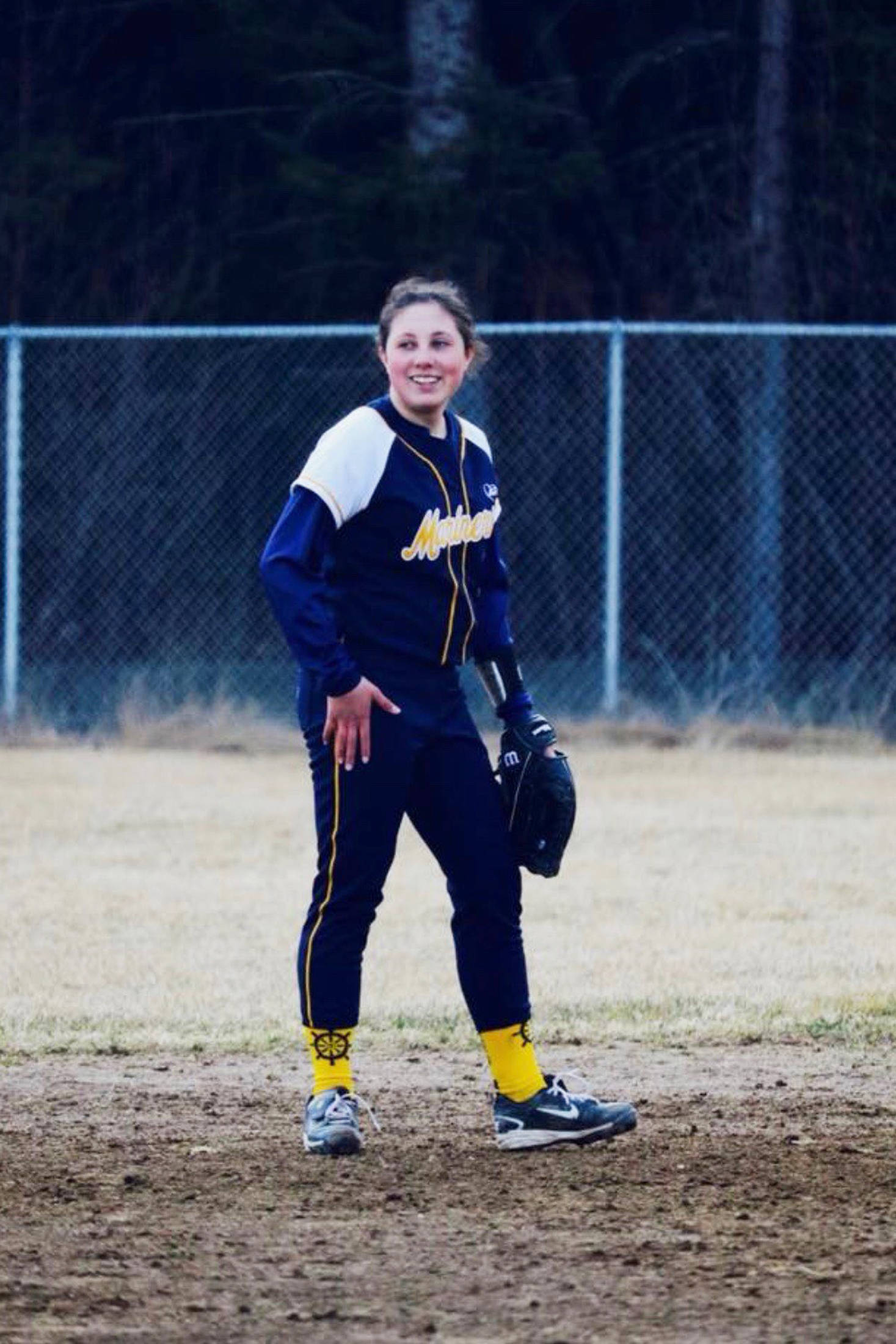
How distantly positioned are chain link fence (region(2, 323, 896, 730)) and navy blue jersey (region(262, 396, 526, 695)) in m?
9.01

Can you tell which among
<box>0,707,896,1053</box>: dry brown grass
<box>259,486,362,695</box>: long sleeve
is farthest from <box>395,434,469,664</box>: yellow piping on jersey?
<box>0,707,896,1053</box>: dry brown grass

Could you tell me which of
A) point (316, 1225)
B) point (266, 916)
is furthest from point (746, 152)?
point (316, 1225)

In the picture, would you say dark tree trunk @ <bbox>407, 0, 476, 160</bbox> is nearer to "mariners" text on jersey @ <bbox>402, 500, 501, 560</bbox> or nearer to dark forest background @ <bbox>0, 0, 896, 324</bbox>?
dark forest background @ <bbox>0, 0, 896, 324</bbox>

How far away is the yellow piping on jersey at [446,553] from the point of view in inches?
198

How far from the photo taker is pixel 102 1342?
365 centimetres

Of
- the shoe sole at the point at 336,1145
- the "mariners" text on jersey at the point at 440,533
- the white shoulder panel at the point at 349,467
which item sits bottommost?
the shoe sole at the point at 336,1145

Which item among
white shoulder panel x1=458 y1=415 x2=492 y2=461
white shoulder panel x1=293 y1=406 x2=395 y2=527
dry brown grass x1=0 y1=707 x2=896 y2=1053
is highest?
white shoulder panel x1=458 y1=415 x2=492 y2=461

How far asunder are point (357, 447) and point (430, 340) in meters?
0.33

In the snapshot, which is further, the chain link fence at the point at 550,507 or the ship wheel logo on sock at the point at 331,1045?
the chain link fence at the point at 550,507

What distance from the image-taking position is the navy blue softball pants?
16.4ft

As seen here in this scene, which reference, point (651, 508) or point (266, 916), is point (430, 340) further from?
point (651, 508)

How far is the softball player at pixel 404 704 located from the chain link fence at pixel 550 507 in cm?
895

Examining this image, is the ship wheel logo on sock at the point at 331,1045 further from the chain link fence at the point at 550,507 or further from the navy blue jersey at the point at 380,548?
the chain link fence at the point at 550,507

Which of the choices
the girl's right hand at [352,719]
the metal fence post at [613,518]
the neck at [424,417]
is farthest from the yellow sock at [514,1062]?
the metal fence post at [613,518]
